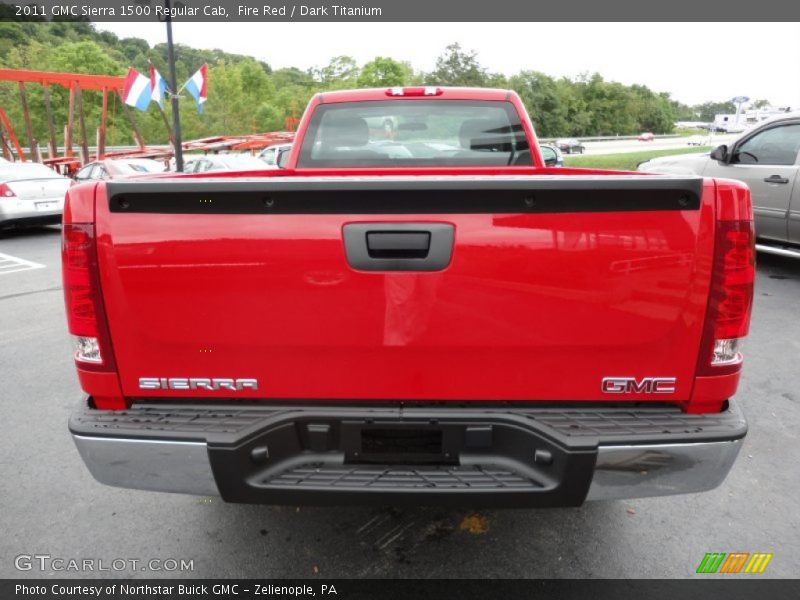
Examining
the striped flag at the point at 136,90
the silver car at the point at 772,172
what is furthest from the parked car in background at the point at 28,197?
the silver car at the point at 772,172

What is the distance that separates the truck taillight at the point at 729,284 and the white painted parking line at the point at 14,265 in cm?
939

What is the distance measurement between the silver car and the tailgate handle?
18.9 feet

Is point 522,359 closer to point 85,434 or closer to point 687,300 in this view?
point 687,300

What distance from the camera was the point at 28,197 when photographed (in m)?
11.1

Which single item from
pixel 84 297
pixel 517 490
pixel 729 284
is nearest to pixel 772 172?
pixel 729 284

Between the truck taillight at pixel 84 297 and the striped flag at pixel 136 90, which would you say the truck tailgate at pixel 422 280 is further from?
the striped flag at pixel 136 90

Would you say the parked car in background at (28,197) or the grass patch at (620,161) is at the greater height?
the grass patch at (620,161)

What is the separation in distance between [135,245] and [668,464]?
192 centimetres

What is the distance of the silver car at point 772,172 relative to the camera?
265 inches

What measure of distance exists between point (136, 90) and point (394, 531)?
52.3 feet

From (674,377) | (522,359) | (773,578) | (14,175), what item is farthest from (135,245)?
(14,175)

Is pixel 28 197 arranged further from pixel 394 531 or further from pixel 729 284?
pixel 729 284

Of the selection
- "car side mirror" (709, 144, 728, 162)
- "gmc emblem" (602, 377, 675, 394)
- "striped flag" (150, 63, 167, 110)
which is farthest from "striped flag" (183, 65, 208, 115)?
"gmc emblem" (602, 377, 675, 394)

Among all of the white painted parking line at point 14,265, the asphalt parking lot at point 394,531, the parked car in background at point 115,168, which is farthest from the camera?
the parked car in background at point 115,168
